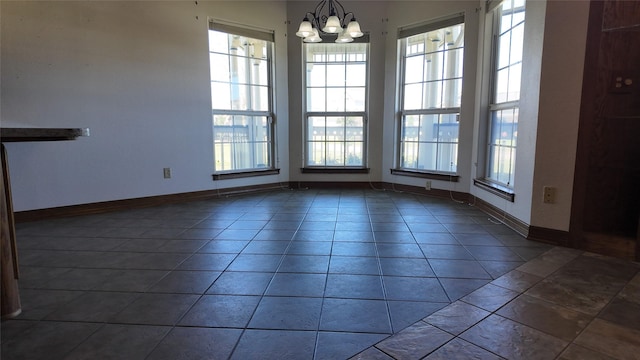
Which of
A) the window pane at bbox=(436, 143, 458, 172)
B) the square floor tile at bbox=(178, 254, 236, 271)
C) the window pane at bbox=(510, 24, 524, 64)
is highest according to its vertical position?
the window pane at bbox=(510, 24, 524, 64)

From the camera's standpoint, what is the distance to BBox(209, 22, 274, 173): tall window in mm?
4766

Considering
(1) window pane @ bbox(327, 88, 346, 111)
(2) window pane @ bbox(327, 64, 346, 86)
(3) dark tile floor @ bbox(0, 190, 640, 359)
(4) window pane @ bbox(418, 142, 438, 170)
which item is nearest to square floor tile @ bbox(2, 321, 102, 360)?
(3) dark tile floor @ bbox(0, 190, 640, 359)

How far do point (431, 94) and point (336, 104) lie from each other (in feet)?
4.50

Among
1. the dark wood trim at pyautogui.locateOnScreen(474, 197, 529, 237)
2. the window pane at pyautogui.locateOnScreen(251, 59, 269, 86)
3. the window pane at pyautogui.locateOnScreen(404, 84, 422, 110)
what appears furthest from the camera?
the window pane at pyautogui.locateOnScreen(251, 59, 269, 86)

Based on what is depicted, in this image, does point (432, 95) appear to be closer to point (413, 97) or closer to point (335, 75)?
point (413, 97)

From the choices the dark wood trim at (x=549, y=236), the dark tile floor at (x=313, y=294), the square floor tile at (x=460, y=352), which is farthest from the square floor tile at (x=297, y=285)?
the dark wood trim at (x=549, y=236)

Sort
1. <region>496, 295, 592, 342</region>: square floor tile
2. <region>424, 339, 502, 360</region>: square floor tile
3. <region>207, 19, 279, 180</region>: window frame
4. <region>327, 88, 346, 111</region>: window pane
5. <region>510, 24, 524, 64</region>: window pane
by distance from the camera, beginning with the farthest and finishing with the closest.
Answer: <region>327, 88, 346, 111</region>: window pane < <region>207, 19, 279, 180</region>: window frame < <region>510, 24, 524, 64</region>: window pane < <region>496, 295, 592, 342</region>: square floor tile < <region>424, 339, 502, 360</region>: square floor tile

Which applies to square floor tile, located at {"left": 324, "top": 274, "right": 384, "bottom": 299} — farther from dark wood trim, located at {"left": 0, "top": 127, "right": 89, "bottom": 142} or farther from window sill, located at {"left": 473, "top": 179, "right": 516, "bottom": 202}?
window sill, located at {"left": 473, "top": 179, "right": 516, "bottom": 202}

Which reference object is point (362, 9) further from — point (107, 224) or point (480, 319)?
→ point (480, 319)

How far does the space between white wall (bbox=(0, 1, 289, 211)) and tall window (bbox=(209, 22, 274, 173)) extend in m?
0.15

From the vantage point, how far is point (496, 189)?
144 inches

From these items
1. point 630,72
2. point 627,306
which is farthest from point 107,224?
point 630,72

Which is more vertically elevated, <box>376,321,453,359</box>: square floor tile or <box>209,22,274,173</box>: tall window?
<box>209,22,274,173</box>: tall window

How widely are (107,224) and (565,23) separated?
426 cm
